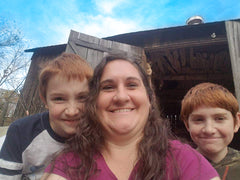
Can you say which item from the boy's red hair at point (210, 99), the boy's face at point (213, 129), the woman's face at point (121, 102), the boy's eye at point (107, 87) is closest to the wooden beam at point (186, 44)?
the boy's red hair at point (210, 99)

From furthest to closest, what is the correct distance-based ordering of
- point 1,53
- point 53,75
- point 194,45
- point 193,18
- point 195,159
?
point 1,53, point 193,18, point 194,45, point 53,75, point 195,159

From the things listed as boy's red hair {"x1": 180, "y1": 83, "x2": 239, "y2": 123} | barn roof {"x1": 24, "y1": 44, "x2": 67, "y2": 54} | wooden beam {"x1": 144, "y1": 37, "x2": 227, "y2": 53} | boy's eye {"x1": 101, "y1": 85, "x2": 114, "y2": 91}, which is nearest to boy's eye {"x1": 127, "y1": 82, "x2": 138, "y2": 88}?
boy's eye {"x1": 101, "y1": 85, "x2": 114, "y2": 91}

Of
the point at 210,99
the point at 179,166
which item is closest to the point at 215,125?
the point at 210,99

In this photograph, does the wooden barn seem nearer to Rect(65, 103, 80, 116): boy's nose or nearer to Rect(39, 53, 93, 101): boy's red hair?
Rect(39, 53, 93, 101): boy's red hair

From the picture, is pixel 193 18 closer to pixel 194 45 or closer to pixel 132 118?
pixel 194 45

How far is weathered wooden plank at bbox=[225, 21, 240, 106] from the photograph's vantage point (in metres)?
2.75

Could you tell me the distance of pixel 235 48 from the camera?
114 inches

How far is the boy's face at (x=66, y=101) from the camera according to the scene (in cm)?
133

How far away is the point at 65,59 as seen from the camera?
154 centimetres

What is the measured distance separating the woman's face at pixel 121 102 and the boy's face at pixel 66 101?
238mm

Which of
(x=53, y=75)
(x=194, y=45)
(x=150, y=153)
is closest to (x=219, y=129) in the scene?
(x=150, y=153)

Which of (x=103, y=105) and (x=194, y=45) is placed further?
(x=194, y=45)

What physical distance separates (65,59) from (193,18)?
5985mm

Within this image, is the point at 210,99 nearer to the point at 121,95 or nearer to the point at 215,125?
the point at 215,125
